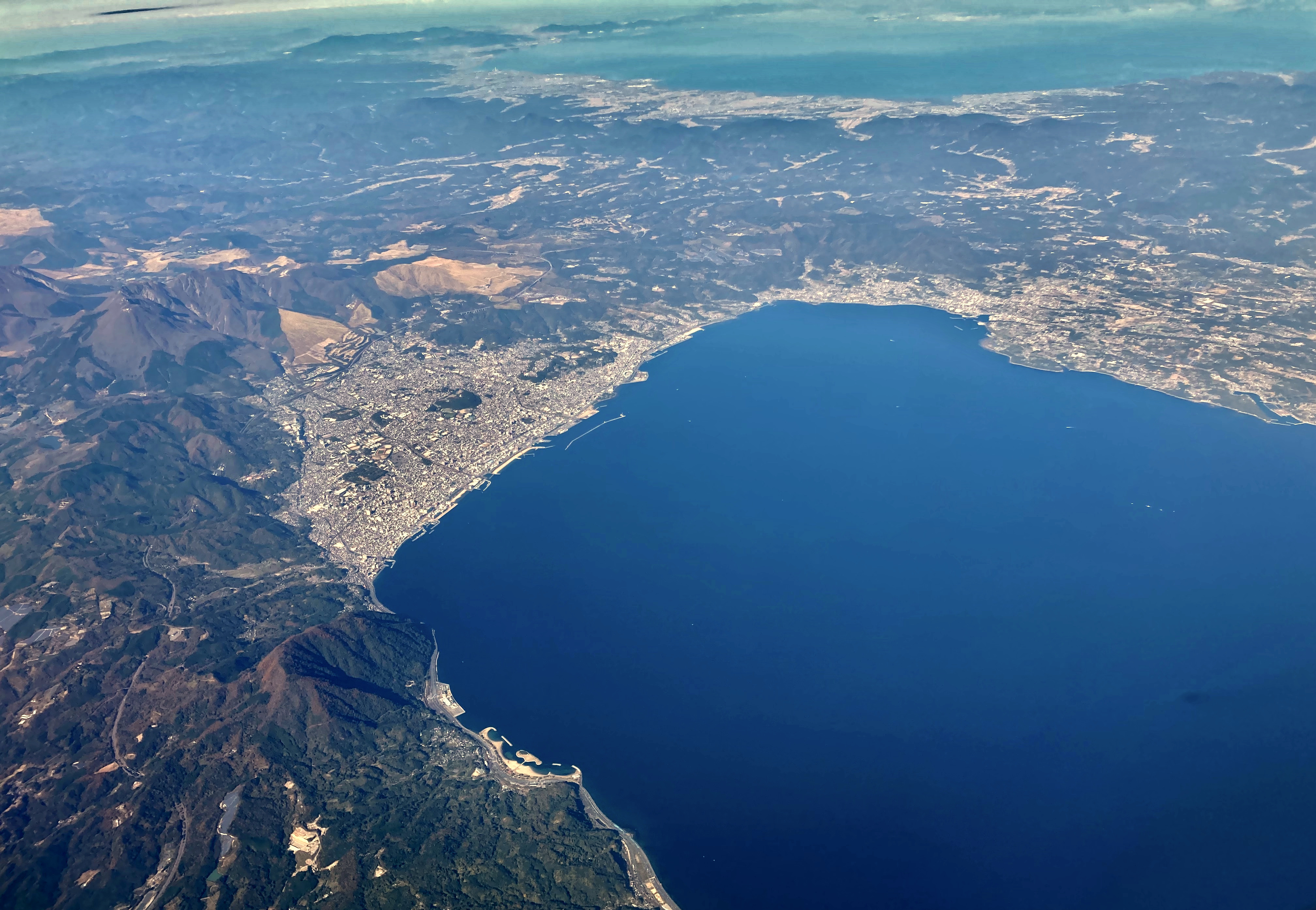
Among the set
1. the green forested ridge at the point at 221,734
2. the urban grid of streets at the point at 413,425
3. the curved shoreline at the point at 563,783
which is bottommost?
the urban grid of streets at the point at 413,425

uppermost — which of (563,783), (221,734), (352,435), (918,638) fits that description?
(221,734)

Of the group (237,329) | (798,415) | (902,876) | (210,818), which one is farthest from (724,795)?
(237,329)

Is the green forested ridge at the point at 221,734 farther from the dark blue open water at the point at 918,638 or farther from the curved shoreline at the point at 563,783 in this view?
the dark blue open water at the point at 918,638

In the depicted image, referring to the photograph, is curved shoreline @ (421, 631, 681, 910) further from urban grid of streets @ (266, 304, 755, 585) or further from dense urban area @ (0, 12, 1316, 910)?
urban grid of streets @ (266, 304, 755, 585)

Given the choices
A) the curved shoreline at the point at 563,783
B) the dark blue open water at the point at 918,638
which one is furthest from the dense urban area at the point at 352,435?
the dark blue open water at the point at 918,638

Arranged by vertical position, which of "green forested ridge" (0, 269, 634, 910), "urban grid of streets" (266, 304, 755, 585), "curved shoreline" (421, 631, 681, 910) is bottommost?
"urban grid of streets" (266, 304, 755, 585)

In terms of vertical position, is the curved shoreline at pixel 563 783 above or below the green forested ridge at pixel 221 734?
below

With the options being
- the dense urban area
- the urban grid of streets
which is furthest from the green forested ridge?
the urban grid of streets

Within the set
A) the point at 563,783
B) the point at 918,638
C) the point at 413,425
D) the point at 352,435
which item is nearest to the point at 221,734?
the point at 563,783

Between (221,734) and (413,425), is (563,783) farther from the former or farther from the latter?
(413,425)
